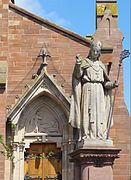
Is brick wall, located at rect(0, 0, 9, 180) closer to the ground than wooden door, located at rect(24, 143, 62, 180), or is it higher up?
higher up

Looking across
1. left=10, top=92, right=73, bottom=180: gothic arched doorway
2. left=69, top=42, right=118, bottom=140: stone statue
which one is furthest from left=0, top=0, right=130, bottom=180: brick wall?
left=69, top=42, right=118, bottom=140: stone statue

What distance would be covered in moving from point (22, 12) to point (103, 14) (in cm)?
285

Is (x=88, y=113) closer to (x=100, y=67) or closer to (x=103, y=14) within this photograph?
(x=100, y=67)

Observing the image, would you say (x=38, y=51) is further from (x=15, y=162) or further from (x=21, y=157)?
(x=15, y=162)

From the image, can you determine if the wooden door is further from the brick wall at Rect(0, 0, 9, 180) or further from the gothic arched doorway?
the brick wall at Rect(0, 0, 9, 180)

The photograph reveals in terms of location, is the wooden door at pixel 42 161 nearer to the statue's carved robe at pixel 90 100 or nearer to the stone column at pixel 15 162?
the stone column at pixel 15 162

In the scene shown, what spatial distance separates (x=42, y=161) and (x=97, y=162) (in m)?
6.91

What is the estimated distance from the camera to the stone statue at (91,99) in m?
8.88

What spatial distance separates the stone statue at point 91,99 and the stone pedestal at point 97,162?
0.34m

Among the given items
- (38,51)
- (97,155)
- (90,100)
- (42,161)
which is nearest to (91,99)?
(90,100)

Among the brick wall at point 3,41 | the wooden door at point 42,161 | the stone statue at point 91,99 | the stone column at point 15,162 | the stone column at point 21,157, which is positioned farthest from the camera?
the wooden door at point 42,161

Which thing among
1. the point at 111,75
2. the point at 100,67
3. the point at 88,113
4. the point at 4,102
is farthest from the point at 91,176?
the point at 111,75

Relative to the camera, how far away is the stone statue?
29.1ft

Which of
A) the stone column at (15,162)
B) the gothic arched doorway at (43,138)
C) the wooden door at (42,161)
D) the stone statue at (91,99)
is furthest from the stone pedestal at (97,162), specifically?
the wooden door at (42,161)
